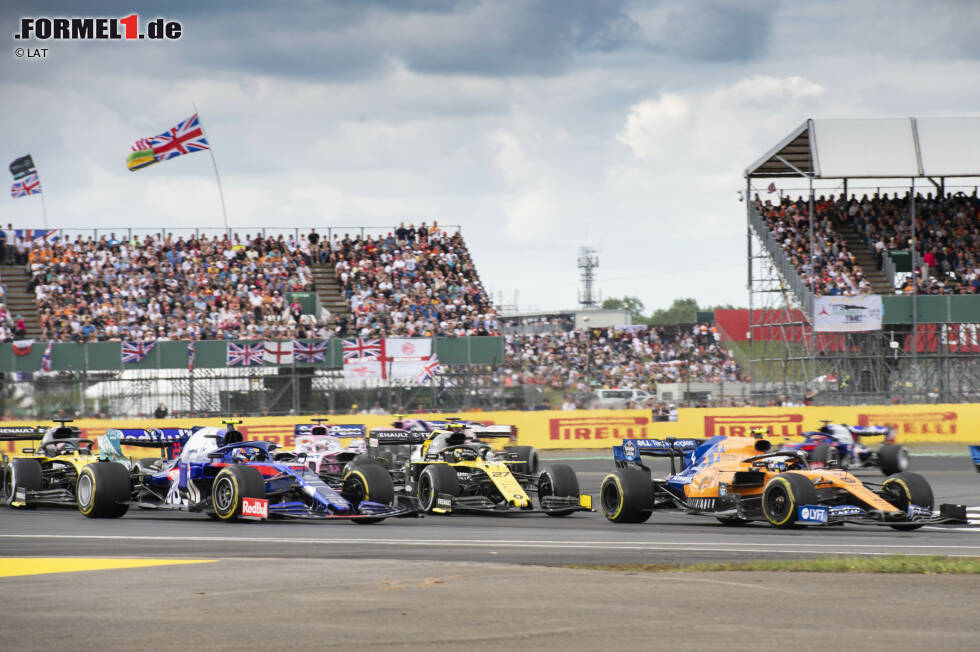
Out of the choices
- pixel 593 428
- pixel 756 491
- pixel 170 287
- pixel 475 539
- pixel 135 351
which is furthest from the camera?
pixel 170 287

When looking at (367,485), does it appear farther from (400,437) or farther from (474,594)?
(474,594)

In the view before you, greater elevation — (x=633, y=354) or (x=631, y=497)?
(x=633, y=354)

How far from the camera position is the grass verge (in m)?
11.6

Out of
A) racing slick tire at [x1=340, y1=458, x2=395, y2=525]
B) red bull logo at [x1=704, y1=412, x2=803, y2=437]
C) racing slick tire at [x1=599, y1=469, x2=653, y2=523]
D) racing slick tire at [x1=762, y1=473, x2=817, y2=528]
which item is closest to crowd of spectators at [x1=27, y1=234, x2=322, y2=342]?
red bull logo at [x1=704, y1=412, x2=803, y2=437]

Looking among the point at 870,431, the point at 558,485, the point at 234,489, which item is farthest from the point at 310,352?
the point at 234,489

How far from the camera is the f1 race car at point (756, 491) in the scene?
16.0 metres

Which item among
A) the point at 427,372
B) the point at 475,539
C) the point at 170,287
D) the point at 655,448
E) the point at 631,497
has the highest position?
the point at 170,287

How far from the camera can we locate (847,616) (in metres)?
8.99

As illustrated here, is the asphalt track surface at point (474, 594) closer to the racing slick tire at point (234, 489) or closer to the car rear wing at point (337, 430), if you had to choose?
the racing slick tire at point (234, 489)

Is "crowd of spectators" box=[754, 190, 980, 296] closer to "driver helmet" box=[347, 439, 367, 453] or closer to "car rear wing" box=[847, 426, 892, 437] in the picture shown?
"car rear wing" box=[847, 426, 892, 437]

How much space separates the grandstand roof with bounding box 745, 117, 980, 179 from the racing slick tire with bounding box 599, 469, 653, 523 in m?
26.8

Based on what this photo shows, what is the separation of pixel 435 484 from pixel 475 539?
167 inches

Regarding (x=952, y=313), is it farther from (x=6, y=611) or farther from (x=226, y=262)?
(x=6, y=611)

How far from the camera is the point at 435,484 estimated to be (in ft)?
63.8
